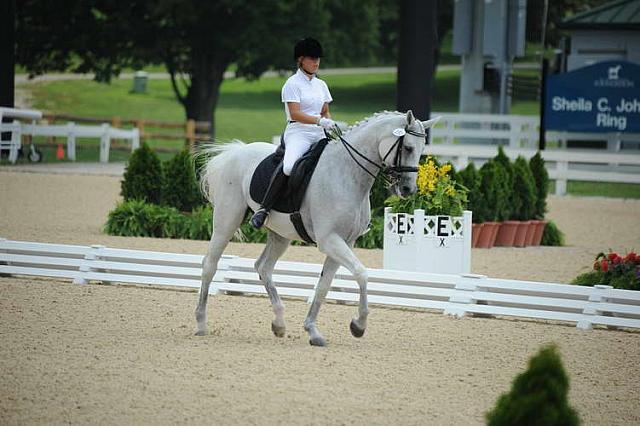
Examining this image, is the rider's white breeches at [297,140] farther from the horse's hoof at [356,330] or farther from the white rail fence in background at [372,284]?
the white rail fence in background at [372,284]

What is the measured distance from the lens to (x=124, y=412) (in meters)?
8.16

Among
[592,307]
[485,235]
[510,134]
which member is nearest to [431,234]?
[592,307]

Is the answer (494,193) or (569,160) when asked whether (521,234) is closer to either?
(494,193)

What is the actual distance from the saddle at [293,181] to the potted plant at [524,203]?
815 centimetres

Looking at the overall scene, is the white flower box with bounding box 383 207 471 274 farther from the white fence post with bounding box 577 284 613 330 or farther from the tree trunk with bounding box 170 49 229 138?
the tree trunk with bounding box 170 49 229 138

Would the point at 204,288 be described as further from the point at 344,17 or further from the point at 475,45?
the point at 344,17

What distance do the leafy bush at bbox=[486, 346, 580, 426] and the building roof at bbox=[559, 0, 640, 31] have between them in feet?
90.4

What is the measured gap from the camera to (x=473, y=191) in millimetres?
17891

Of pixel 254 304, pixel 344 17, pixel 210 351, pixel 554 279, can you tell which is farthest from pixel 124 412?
pixel 344 17

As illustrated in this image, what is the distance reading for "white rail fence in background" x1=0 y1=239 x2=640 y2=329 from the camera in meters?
12.4

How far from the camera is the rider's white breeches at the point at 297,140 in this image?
1100 centimetres

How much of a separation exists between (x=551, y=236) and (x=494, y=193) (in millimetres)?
1606

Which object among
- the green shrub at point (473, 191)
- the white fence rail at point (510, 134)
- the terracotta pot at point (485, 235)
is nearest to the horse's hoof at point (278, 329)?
the green shrub at point (473, 191)

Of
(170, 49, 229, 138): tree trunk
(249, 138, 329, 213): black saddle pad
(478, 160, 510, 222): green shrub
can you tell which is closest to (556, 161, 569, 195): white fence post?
(478, 160, 510, 222): green shrub
